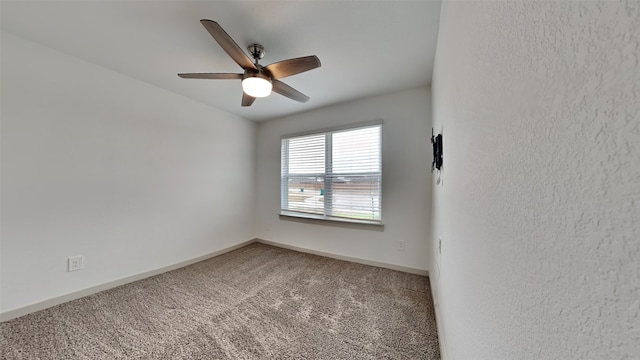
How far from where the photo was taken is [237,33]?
166cm

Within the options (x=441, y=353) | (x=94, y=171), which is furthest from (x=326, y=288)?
(x=94, y=171)

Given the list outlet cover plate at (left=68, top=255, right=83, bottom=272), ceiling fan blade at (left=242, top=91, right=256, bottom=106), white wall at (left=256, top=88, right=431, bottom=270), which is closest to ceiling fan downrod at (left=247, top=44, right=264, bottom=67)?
ceiling fan blade at (left=242, top=91, right=256, bottom=106)

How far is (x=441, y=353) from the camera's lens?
4.47ft

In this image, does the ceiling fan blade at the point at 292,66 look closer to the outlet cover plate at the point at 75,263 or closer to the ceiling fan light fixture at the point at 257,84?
the ceiling fan light fixture at the point at 257,84

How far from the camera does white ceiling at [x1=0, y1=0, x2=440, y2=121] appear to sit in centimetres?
144

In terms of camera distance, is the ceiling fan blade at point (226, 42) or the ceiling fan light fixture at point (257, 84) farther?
the ceiling fan light fixture at point (257, 84)

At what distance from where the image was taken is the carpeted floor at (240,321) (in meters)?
1.41

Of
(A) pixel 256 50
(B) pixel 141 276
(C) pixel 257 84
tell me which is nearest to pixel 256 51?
(A) pixel 256 50

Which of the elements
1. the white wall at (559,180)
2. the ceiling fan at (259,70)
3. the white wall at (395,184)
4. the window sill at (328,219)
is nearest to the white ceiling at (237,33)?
the ceiling fan at (259,70)

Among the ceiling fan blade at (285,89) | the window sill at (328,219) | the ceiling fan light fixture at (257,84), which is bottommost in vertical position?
the window sill at (328,219)

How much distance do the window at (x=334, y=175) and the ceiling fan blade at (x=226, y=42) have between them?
1.70 metres

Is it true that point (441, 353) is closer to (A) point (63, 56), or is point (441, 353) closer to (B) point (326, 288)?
(B) point (326, 288)

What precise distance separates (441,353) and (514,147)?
155 cm

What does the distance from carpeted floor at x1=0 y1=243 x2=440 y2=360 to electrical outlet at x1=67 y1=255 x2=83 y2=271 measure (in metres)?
0.31
